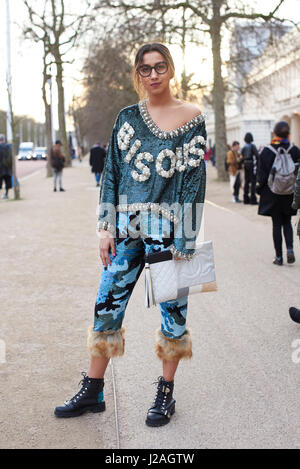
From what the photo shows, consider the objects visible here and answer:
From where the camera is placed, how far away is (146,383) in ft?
13.2

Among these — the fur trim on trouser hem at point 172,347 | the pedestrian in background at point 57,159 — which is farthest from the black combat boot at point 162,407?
the pedestrian in background at point 57,159

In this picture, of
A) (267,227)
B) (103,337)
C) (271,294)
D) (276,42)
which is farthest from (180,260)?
(276,42)

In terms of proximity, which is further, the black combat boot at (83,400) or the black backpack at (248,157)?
the black backpack at (248,157)

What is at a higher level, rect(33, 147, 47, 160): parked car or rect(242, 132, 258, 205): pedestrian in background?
rect(33, 147, 47, 160): parked car

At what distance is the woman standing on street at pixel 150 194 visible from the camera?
129 inches

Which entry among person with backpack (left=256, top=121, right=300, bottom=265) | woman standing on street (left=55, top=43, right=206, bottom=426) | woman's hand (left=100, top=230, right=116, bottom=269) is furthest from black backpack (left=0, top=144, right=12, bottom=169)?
woman's hand (left=100, top=230, right=116, bottom=269)

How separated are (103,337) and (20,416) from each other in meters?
0.63

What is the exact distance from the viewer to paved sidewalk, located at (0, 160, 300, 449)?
3.32 m

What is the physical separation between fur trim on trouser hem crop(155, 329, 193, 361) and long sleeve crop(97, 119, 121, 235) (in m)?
0.66

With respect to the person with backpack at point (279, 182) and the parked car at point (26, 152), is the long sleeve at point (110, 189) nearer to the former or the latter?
the person with backpack at point (279, 182)

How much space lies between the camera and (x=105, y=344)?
348 cm

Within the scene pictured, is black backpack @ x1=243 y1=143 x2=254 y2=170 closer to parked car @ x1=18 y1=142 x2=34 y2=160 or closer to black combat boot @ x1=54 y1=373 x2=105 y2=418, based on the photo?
black combat boot @ x1=54 y1=373 x2=105 y2=418

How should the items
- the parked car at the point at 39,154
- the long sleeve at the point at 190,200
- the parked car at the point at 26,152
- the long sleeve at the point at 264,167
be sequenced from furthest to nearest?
the parked car at the point at 26,152 → the parked car at the point at 39,154 → the long sleeve at the point at 264,167 → the long sleeve at the point at 190,200

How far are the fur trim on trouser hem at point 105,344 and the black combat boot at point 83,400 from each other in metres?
0.17
